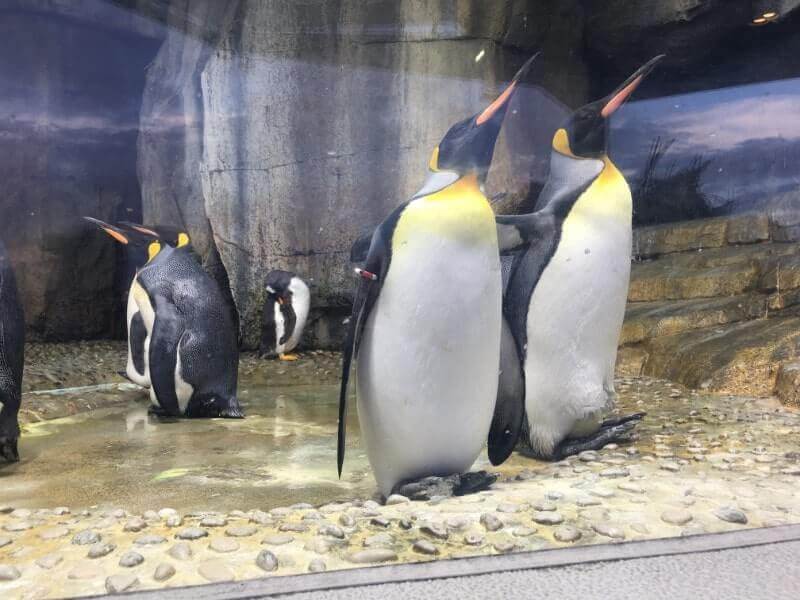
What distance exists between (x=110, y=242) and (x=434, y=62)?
151cm

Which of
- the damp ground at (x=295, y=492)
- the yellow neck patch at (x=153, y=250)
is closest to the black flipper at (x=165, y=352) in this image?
the damp ground at (x=295, y=492)

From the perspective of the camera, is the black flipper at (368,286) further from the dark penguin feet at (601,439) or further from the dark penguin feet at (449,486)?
the dark penguin feet at (601,439)

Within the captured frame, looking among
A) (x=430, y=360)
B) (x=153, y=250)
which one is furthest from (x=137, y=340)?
(x=430, y=360)

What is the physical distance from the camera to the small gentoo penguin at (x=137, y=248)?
275 centimetres

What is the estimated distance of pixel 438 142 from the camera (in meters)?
2.01

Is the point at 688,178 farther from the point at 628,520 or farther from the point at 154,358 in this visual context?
the point at 154,358

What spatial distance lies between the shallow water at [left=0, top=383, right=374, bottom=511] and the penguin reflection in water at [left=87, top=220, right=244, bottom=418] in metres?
0.15

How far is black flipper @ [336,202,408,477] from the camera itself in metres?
1.85

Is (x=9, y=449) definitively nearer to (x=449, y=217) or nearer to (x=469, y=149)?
(x=449, y=217)

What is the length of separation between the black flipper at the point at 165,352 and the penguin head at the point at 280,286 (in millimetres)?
966

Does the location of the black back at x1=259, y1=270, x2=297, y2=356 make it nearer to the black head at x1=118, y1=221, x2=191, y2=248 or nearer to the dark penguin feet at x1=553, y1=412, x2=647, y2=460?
the black head at x1=118, y1=221, x2=191, y2=248

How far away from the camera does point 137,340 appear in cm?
365

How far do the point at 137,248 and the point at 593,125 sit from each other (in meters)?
2.05

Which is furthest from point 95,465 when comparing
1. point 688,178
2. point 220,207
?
point 688,178
